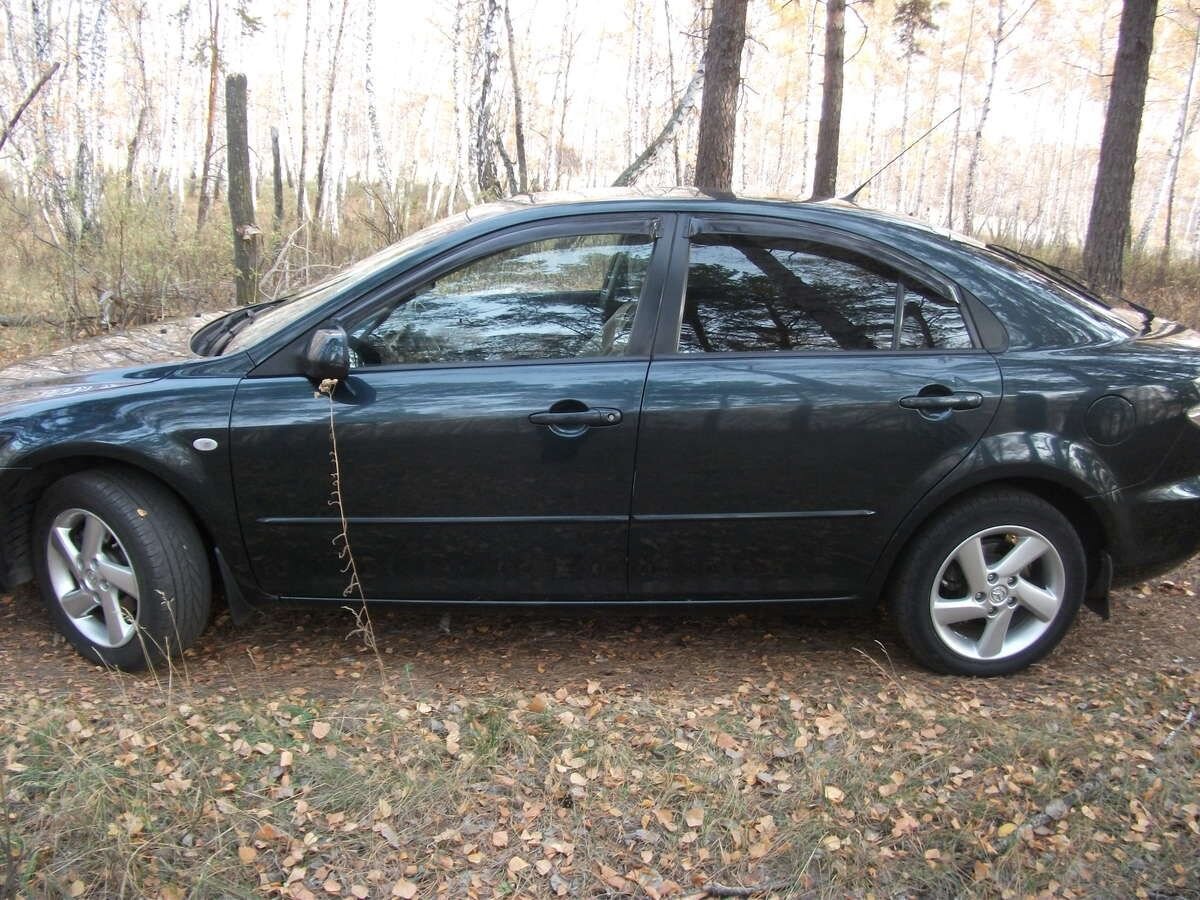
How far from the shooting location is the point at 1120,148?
909 cm

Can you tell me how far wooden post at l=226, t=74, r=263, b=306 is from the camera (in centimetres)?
704

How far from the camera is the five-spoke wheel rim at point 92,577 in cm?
312

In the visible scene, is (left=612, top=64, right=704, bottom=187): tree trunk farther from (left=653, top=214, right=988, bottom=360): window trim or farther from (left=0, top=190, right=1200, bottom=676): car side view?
(left=0, top=190, right=1200, bottom=676): car side view

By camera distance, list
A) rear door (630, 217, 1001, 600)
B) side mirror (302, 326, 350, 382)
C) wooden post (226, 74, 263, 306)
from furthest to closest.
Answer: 1. wooden post (226, 74, 263, 306)
2. rear door (630, 217, 1001, 600)
3. side mirror (302, 326, 350, 382)

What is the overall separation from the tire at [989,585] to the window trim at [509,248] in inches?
48.9

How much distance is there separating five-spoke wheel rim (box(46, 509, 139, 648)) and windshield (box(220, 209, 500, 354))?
0.79 meters

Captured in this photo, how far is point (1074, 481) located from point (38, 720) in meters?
3.45

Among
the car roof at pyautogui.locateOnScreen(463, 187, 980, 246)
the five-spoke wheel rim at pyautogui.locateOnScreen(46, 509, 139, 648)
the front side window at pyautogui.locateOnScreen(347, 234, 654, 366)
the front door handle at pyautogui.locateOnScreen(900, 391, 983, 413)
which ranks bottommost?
the five-spoke wheel rim at pyautogui.locateOnScreen(46, 509, 139, 648)

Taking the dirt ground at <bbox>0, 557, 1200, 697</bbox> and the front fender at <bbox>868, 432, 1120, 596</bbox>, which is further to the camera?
the dirt ground at <bbox>0, 557, 1200, 697</bbox>

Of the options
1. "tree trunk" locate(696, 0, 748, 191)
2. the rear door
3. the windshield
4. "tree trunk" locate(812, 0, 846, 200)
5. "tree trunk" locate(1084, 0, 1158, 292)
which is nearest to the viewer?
the rear door

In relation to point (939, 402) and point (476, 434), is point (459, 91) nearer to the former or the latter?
point (476, 434)

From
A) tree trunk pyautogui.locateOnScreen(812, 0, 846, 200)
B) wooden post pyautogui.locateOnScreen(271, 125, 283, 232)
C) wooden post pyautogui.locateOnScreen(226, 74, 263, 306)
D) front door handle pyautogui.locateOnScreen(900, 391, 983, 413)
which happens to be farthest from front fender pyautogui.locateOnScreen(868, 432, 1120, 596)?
tree trunk pyautogui.locateOnScreen(812, 0, 846, 200)

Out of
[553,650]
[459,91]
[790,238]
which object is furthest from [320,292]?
[459,91]

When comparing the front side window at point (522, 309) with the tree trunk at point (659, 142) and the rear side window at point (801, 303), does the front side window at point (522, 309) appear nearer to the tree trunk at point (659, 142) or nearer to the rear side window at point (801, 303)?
the rear side window at point (801, 303)
